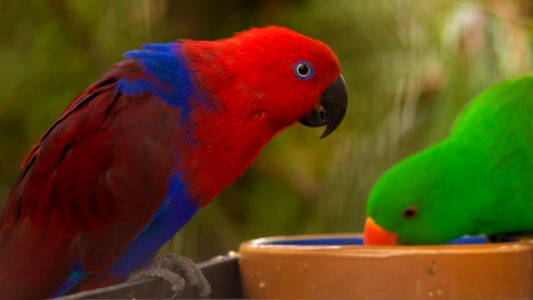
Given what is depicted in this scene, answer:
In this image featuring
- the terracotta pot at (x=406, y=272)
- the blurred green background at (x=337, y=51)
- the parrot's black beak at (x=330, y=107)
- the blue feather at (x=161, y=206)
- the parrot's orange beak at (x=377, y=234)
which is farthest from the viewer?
the blurred green background at (x=337, y=51)

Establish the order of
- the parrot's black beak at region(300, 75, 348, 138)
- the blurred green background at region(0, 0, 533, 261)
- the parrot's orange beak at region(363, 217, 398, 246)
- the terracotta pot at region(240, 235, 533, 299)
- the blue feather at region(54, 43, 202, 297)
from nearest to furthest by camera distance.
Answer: the terracotta pot at region(240, 235, 533, 299)
the blue feather at region(54, 43, 202, 297)
the parrot's black beak at region(300, 75, 348, 138)
the parrot's orange beak at region(363, 217, 398, 246)
the blurred green background at region(0, 0, 533, 261)

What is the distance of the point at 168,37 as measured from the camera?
2484mm

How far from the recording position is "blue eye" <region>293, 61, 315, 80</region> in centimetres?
108

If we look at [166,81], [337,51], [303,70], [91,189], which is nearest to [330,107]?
[303,70]

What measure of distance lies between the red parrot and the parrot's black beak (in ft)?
0.12

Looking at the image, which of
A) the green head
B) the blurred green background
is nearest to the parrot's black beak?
the green head

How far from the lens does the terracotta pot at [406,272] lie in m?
0.92

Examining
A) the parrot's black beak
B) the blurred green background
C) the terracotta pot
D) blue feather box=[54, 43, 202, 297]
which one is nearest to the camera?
the terracotta pot

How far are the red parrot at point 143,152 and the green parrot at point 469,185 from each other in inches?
11.1

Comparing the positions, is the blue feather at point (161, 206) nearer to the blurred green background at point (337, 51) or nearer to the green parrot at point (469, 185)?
the green parrot at point (469, 185)

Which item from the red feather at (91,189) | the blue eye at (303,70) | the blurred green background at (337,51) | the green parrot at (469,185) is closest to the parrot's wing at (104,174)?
the red feather at (91,189)

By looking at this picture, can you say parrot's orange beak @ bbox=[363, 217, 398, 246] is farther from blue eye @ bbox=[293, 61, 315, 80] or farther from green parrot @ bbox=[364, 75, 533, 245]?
blue eye @ bbox=[293, 61, 315, 80]

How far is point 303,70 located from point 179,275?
34 centimetres

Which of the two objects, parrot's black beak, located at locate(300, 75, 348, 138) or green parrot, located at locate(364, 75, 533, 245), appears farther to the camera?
green parrot, located at locate(364, 75, 533, 245)
